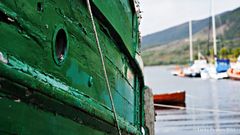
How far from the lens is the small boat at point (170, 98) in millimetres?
24969

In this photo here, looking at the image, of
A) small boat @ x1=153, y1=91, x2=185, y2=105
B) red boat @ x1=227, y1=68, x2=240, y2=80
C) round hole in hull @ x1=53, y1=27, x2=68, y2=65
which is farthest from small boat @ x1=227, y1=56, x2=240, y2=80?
round hole in hull @ x1=53, y1=27, x2=68, y2=65

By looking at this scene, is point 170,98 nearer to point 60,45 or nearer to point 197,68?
point 60,45

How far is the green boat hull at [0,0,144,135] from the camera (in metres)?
2.36

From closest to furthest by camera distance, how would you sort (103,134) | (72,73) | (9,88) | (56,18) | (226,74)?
1. (9,88)
2. (56,18)
3. (72,73)
4. (103,134)
5. (226,74)

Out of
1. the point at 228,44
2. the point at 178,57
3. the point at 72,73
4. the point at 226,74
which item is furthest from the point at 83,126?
the point at 178,57

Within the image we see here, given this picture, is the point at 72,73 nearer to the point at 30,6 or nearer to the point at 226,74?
the point at 30,6

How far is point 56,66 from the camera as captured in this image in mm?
2947

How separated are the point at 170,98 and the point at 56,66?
2296 cm

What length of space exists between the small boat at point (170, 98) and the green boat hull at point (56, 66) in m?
20.5

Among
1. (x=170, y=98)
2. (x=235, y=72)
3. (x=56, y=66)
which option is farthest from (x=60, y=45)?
(x=235, y=72)

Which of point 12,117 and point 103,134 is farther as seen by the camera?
point 103,134

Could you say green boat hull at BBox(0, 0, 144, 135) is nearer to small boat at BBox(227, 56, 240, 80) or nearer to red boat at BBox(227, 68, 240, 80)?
red boat at BBox(227, 68, 240, 80)

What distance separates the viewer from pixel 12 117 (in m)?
2.36

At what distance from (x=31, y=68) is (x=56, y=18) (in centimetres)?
48
